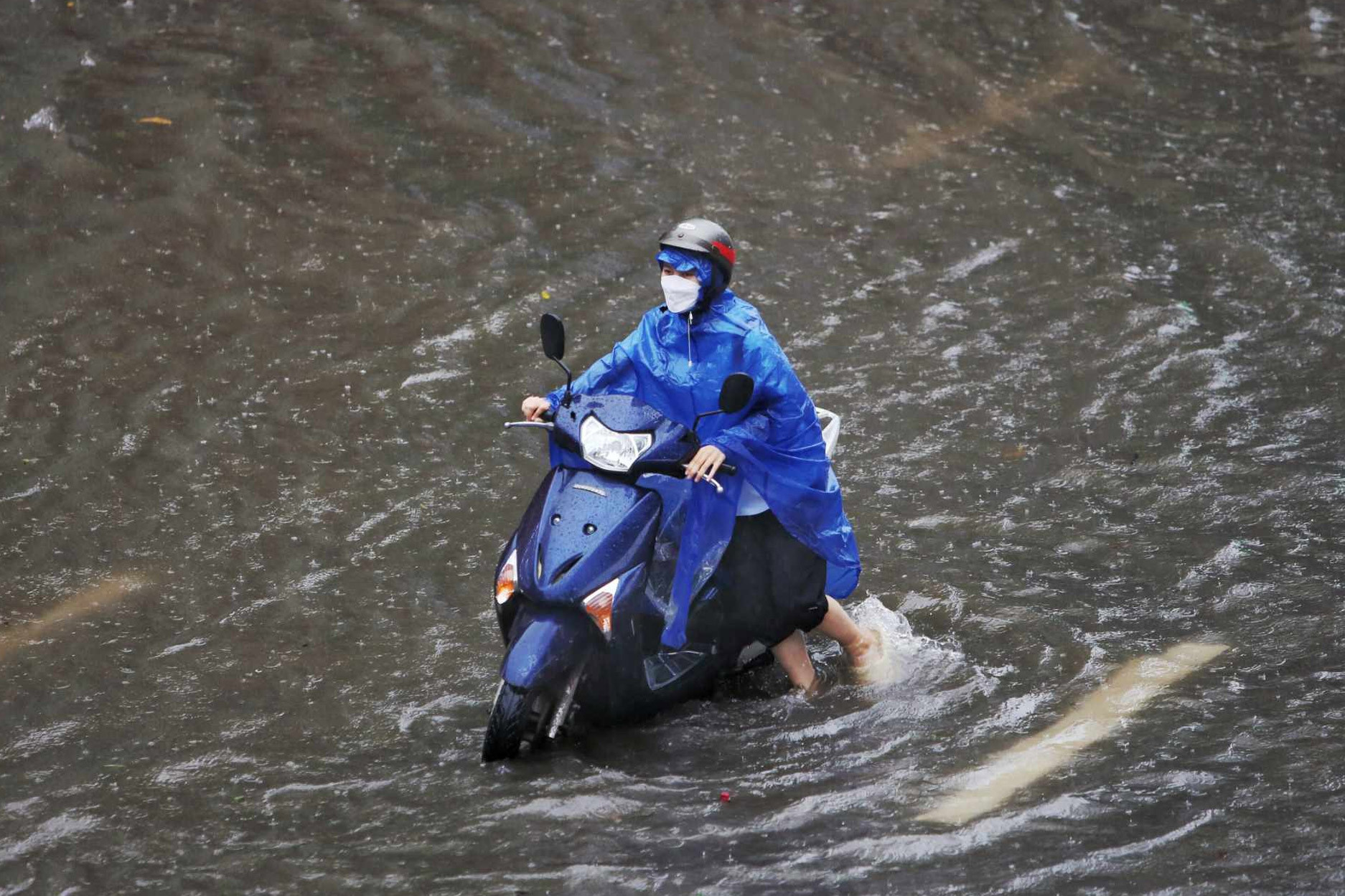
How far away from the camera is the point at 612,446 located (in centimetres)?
480

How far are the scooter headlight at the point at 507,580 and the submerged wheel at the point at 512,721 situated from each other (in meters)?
0.27

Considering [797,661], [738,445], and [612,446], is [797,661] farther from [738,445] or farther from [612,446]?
[612,446]

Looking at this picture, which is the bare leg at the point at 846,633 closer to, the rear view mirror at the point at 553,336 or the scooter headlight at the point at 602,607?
the scooter headlight at the point at 602,607

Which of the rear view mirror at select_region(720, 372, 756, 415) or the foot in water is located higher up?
the rear view mirror at select_region(720, 372, 756, 415)

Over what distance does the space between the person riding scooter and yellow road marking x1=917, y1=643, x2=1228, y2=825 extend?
0.80 m

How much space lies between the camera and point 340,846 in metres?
4.43

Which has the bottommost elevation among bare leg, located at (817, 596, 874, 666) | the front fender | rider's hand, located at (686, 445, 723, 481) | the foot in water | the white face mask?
the foot in water

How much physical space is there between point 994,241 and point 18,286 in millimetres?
5758

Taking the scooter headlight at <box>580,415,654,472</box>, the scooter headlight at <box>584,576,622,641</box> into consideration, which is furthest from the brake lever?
the scooter headlight at <box>584,576,622,641</box>

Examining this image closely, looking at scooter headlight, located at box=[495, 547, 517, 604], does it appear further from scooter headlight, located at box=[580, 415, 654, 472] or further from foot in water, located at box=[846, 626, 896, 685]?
foot in water, located at box=[846, 626, 896, 685]

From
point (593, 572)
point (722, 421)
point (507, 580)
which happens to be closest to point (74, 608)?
point (507, 580)

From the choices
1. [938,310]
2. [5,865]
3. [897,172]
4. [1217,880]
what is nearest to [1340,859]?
[1217,880]

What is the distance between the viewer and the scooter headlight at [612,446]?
4781 millimetres

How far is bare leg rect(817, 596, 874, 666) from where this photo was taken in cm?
543
